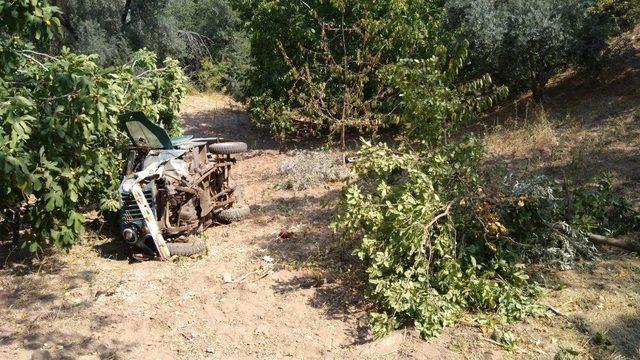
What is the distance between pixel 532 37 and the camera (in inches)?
424

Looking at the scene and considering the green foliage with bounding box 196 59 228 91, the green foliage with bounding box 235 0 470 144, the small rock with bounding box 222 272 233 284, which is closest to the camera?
the small rock with bounding box 222 272 233 284

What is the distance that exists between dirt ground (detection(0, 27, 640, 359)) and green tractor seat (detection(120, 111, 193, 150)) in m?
1.44

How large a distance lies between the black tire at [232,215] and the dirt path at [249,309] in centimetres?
70

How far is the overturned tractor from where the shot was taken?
6.43m

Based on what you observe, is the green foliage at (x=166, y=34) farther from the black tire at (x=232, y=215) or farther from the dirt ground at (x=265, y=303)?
the dirt ground at (x=265, y=303)

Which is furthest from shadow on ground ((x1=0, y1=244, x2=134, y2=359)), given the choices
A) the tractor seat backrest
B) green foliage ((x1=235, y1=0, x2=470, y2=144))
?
green foliage ((x1=235, y1=0, x2=470, y2=144))

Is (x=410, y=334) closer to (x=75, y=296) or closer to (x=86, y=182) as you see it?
(x=75, y=296)

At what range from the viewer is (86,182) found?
6.43m

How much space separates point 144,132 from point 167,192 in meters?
1.34

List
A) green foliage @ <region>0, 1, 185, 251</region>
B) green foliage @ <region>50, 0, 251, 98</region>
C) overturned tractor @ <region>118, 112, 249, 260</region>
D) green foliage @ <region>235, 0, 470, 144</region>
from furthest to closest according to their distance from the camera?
1. green foliage @ <region>50, 0, 251, 98</region>
2. green foliage @ <region>235, 0, 470, 144</region>
3. overturned tractor @ <region>118, 112, 249, 260</region>
4. green foliage @ <region>0, 1, 185, 251</region>

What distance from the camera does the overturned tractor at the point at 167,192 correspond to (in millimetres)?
6426

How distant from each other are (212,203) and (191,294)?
6.93 ft

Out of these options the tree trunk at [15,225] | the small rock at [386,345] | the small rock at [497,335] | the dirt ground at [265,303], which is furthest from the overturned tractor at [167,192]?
the small rock at [497,335]

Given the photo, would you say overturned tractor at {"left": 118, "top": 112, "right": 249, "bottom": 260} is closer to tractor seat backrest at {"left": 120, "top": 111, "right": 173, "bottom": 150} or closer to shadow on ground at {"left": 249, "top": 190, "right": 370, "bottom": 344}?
tractor seat backrest at {"left": 120, "top": 111, "right": 173, "bottom": 150}
